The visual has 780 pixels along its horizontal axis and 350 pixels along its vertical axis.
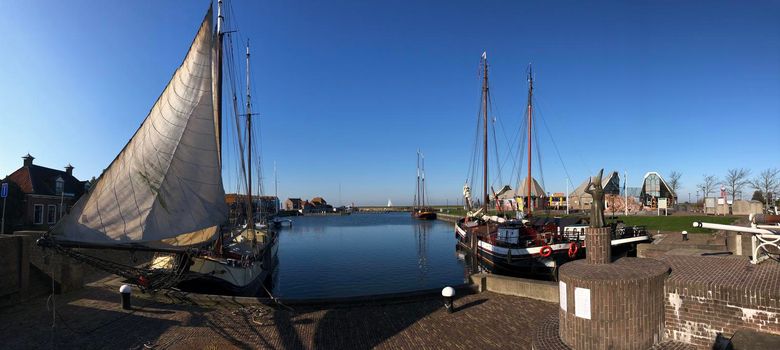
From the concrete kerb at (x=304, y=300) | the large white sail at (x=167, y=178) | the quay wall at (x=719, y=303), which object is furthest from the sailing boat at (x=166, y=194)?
the quay wall at (x=719, y=303)

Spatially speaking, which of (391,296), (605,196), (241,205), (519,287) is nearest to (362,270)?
(391,296)

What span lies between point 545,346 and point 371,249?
35.5 meters

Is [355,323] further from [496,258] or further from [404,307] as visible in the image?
[496,258]

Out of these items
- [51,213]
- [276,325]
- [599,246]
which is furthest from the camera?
[51,213]

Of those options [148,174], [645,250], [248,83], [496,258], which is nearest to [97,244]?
[148,174]

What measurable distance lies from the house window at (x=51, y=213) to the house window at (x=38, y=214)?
29.7 inches

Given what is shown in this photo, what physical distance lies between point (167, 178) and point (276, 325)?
623 centimetres

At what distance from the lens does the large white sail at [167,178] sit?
11.0m

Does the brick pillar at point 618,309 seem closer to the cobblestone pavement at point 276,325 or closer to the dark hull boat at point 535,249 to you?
the cobblestone pavement at point 276,325

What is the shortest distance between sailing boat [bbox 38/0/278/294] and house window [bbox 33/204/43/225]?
34751mm

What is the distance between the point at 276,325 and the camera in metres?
10.2

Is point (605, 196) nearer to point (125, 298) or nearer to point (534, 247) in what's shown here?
point (534, 247)

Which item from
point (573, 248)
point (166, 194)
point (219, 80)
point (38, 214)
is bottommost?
point (573, 248)

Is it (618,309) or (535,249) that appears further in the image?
(535,249)
